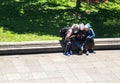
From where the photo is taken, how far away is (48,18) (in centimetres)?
1553

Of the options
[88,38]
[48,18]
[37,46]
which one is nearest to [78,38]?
[88,38]

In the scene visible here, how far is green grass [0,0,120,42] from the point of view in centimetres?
1414

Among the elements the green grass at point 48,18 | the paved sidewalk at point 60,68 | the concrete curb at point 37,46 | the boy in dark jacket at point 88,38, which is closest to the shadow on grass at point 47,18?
the green grass at point 48,18

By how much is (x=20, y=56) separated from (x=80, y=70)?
231 centimetres

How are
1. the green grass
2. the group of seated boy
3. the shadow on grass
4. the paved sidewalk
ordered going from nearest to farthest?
the paved sidewalk
the group of seated boy
the green grass
the shadow on grass

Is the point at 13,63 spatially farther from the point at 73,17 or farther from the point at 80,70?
the point at 73,17

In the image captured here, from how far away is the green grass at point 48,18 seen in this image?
46.4ft

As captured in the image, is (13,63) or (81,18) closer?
(13,63)

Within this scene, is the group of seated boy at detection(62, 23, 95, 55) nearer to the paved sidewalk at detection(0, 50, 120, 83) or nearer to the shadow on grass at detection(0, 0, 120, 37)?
the paved sidewalk at detection(0, 50, 120, 83)

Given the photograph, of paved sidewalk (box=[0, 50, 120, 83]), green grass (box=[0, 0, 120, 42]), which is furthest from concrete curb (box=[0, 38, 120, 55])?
green grass (box=[0, 0, 120, 42])

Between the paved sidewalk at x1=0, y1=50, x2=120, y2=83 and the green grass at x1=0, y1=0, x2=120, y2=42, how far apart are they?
1316mm

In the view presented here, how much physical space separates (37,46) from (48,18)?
116 inches

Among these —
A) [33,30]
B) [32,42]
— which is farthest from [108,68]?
[33,30]

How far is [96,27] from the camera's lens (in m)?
15.1
